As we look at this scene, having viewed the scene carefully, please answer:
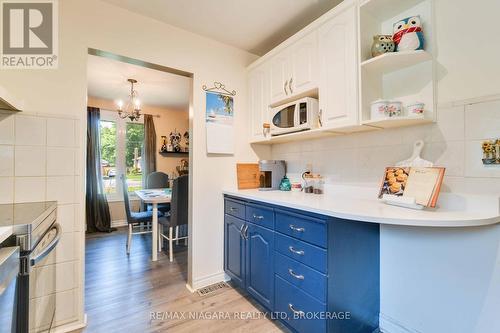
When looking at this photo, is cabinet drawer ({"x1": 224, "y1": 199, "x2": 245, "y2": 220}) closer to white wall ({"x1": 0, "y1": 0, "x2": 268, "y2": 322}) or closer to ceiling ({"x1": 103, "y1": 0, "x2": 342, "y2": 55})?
white wall ({"x1": 0, "y1": 0, "x2": 268, "y2": 322})

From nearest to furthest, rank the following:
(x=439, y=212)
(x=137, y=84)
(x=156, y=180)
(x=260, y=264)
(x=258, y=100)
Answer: (x=439, y=212), (x=260, y=264), (x=258, y=100), (x=137, y=84), (x=156, y=180)

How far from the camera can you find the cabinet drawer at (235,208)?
194 centimetres

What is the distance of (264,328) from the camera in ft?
5.12

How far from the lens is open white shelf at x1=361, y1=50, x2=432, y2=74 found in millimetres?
1284

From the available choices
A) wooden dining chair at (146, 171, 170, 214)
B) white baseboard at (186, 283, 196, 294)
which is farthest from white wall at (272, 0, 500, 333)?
wooden dining chair at (146, 171, 170, 214)

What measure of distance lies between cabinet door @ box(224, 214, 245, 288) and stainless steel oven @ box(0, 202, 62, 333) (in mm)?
1239

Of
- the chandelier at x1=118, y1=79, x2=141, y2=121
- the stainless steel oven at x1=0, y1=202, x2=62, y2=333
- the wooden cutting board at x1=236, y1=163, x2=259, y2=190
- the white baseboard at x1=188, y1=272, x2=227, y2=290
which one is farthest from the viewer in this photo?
the chandelier at x1=118, y1=79, x2=141, y2=121

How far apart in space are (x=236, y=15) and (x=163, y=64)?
2.44ft

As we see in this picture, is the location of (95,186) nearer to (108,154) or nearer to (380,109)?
(108,154)

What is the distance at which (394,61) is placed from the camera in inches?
53.6

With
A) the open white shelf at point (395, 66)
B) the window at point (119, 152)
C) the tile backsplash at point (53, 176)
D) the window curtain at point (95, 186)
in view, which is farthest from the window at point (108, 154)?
the open white shelf at point (395, 66)

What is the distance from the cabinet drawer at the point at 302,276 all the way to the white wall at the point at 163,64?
873 millimetres

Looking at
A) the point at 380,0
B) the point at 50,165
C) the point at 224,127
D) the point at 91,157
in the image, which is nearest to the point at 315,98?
the point at 380,0

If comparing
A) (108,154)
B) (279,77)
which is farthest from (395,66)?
(108,154)
